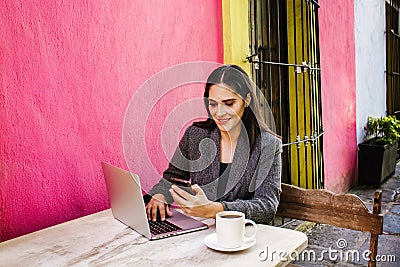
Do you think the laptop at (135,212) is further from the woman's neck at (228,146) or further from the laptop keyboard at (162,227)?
the woman's neck at (228,146)

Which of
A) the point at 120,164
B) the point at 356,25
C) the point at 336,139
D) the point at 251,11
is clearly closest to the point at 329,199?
the point at 120,164

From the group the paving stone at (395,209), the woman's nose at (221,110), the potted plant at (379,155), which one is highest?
the woman's nose at (221,110)

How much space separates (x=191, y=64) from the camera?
2.33m

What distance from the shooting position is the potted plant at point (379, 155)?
5.01 m

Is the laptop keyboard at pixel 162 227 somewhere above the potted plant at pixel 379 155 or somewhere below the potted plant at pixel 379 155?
above

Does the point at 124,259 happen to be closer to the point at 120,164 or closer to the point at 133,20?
the point at 120,164

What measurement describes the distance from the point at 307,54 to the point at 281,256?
2680 millimetres

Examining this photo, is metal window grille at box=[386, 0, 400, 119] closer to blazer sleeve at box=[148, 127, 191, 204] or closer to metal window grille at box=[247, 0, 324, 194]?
metal window grille at box=[247, 0, 324, 194]

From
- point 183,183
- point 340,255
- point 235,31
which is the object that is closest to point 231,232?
point 183,183

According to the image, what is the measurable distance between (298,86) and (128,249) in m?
2.65

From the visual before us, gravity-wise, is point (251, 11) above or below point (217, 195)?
above

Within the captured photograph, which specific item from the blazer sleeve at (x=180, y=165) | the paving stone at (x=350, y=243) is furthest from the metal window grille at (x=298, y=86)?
the blazer sleeve at (x=180, y=165)

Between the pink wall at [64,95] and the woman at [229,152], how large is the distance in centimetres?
33

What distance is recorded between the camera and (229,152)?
6.18 feet
